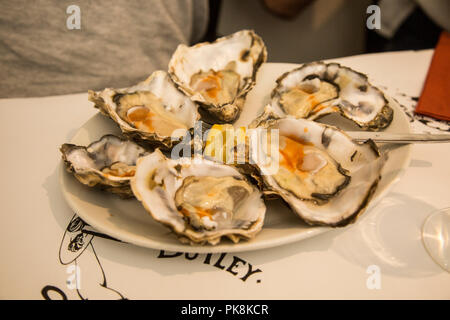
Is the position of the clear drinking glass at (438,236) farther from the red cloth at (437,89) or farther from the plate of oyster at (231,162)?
the red cloth at (437,89)

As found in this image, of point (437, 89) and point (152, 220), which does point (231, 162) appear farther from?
point (437, 89)

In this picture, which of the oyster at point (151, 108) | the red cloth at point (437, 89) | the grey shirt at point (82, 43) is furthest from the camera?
the grey shirt at point (82, 43)

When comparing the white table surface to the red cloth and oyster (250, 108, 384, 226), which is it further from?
the red cloth

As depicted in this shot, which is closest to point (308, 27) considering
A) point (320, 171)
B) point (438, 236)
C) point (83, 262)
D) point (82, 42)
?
point (82, 42)

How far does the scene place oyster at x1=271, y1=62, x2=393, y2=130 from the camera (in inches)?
33.7

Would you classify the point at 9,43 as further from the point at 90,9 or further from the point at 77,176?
the point at 77,176

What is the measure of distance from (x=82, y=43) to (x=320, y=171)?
3.04 ft

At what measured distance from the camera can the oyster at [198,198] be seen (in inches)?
23.0

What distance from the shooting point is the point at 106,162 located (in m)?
0.77

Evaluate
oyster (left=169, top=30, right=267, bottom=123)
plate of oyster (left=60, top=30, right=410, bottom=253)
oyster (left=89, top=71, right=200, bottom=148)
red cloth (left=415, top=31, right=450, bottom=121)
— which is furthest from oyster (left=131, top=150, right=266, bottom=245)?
red cloth (left=415, top=31, right=450, bottom=121)

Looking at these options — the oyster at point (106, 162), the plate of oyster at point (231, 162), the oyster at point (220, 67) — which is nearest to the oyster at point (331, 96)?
the plate of oyster at point (231, 162)

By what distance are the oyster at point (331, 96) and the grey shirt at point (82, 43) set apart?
63cm

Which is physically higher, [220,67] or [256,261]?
[220,67]
